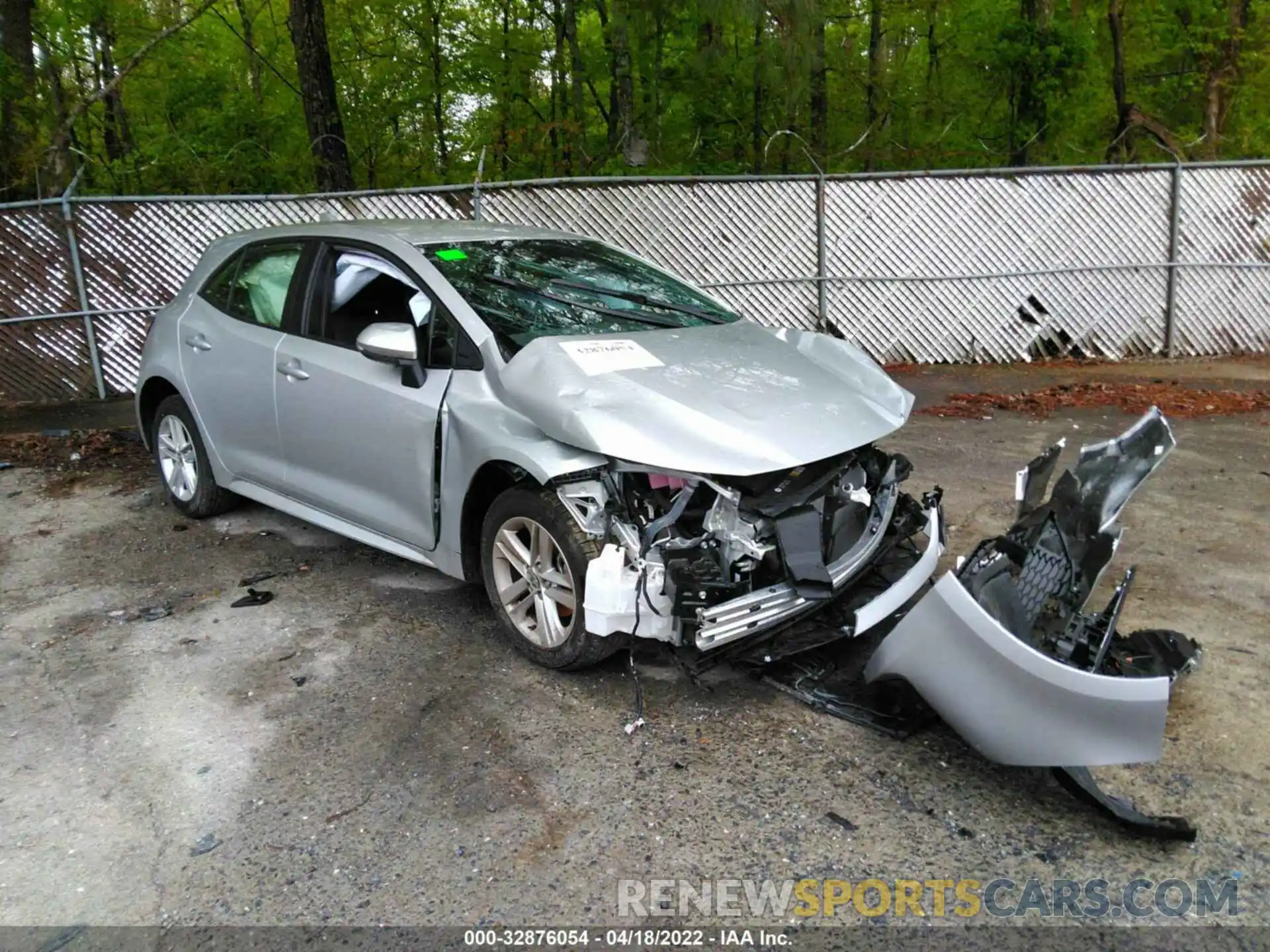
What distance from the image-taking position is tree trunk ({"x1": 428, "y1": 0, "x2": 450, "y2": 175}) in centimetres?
1606

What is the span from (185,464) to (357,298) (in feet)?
6.64

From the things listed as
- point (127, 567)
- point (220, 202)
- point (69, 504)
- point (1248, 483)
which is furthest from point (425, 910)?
point (220, 202)

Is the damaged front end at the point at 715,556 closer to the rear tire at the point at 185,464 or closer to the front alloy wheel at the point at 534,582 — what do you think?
the front alloy wheel at the point at 534,582

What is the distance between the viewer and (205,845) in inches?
121

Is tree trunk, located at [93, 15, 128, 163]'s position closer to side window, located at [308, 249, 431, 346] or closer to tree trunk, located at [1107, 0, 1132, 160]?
side window, located at [308, 249, 431, 346]

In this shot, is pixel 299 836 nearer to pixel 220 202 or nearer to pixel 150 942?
pixel 150 942

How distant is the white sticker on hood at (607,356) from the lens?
409 centimetres

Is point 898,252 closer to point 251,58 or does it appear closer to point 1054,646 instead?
point 1054,646

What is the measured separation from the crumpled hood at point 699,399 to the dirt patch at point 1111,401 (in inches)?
177

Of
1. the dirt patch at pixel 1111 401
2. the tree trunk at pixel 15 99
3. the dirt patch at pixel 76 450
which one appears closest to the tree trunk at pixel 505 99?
the tree trunk at pixel 15 99

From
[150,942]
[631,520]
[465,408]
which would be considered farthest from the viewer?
[465,408]

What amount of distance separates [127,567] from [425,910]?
11.4 ft

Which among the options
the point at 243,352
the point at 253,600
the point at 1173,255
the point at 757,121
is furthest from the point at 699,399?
the point at 757,121

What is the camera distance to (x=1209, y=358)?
1098cm
